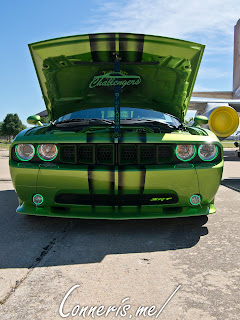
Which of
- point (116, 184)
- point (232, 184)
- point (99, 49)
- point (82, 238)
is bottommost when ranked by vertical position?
point (232, 184)

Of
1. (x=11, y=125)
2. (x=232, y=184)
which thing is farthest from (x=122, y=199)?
(x=11, y=125)

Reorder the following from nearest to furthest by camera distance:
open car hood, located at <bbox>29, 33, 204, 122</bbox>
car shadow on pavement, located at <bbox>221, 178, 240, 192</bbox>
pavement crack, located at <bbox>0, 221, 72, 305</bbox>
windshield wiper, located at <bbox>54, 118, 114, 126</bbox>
A: pavement crack, located at <bbox>0, 221, 72, 305</bbox> < open car hood, located at <bbox>29, 33, 204, 122</bbox> < windshield wiper, located at <bbox>54, 118, 114, 126</bbox> < car shadow on pavement, located at <bbox>221, 178, 240, 192</bbox>

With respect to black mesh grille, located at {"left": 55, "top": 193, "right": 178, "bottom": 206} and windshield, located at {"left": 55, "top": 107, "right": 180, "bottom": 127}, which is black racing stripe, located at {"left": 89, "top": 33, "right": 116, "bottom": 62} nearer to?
windshield, located at {"left": 55, "top": 107, "right": 180, "bottom": 127}

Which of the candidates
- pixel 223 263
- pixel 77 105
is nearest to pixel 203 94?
pixel 77 105

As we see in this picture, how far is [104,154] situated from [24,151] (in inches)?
28.3

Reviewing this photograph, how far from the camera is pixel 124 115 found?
11.7 feet

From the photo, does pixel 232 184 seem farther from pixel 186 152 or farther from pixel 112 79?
pixel 112 79

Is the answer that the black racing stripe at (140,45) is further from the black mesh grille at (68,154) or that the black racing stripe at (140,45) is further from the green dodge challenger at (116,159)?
the black mesh grille at (68,154)

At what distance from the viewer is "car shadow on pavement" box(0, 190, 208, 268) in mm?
2184

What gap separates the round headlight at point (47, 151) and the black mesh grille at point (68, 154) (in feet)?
0.23

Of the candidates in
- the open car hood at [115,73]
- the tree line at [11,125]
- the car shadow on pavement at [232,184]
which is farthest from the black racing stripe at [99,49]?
the tree line at [11,125]

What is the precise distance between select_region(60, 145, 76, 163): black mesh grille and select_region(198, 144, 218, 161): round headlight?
114 cm

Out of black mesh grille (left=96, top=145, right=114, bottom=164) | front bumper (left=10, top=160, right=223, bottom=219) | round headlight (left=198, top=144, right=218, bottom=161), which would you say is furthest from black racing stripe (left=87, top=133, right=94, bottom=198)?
round headlight (left=198, top=144, right=218, bottom=161)

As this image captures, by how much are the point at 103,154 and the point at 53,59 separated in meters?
1.19
